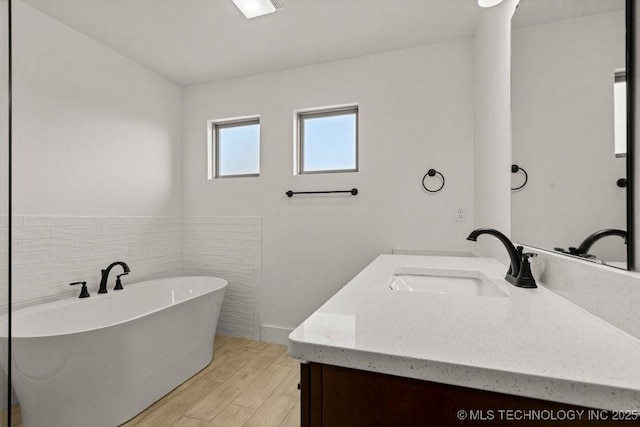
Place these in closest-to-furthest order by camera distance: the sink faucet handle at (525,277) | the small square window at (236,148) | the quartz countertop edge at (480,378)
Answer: the quartz countertop edge at (480,378), the sink faucet handle at (525,277), the small square window at (236,148)

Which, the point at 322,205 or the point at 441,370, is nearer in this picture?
the point at 441,370

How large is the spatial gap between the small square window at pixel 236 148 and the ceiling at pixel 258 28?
0.57m

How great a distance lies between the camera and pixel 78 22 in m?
1.99

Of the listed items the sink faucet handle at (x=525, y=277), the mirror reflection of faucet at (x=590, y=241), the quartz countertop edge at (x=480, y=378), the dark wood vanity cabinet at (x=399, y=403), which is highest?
the mirror reflection of faucet at (x=590, y=241)

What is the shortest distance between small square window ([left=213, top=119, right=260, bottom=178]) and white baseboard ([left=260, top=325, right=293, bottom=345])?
144 centimetres

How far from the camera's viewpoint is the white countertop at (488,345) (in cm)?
44

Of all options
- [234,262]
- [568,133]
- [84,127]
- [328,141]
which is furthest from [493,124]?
[84,127]

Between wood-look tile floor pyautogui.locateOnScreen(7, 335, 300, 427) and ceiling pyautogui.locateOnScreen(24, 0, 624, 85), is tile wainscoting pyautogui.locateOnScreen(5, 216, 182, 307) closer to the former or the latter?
wood-look tile floor pyautogui.locateOnScreen(7, 335, 300, 427)

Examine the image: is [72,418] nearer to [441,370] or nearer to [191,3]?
[441,370]

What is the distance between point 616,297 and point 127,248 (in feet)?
9.46

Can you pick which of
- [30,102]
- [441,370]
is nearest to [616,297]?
[441,370]

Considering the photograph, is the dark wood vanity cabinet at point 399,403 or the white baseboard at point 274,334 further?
the white baseboard at point 274,334

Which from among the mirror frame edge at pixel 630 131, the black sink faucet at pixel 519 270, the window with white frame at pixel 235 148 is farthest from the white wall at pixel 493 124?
the window with white frame at pixel 235 148

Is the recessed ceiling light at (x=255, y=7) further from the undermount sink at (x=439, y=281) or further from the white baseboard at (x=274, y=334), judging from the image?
the white baseboard at (x=274, y=334)
